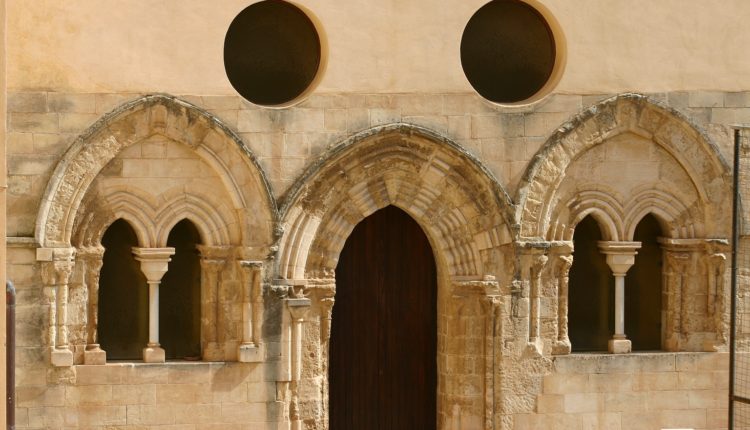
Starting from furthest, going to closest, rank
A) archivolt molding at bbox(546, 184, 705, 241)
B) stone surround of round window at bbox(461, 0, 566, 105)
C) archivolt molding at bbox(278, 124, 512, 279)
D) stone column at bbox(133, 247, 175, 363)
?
archivolt molding at bbox(546, 184, 705, 241)
stone surround of round window at bbox(461, 0, 566, 105)
archivolt molding at bbox(278, 124, 512, 279)
stone column at bbox(133, 247, 175, 363)

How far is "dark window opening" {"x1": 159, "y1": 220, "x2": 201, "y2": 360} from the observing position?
1759cm

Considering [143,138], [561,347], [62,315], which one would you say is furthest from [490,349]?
[62,315]

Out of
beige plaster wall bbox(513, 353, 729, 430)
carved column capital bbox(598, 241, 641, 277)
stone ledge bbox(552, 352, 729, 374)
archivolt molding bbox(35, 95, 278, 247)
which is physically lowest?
beige plaster wall bbox(513, 353, 729, 430)

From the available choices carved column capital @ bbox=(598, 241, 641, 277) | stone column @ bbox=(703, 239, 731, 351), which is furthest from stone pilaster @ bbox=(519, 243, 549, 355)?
stone column @ bbox=(703, 239, 731, 351)

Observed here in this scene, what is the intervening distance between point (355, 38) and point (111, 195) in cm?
276

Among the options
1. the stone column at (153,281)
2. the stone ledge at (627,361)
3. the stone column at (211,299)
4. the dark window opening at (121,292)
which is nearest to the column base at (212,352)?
the stone column at (211,299)

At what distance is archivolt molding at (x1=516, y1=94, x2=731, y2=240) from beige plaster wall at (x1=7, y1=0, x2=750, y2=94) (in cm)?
29

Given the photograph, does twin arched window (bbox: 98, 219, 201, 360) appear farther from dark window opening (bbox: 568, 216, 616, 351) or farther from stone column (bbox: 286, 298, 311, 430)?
dark window opening (bbox: 568, 216, 616, 351)

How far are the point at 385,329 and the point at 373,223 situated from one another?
1.08 meters

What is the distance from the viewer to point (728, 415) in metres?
18.0

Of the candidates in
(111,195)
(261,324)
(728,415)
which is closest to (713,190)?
(728,415)

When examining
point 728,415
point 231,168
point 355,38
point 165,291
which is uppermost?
point 355,38

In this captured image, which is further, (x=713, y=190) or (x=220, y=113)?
(x=713, y=190)

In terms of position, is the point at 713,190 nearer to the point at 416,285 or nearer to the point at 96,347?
the point at 416,285
